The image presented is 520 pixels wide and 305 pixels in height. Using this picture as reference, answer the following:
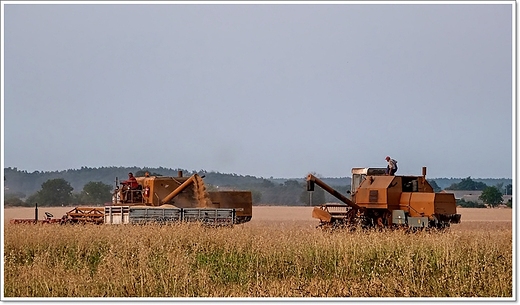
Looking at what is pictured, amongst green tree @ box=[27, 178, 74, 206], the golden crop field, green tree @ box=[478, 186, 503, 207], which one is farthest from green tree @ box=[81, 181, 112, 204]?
the golden crop field

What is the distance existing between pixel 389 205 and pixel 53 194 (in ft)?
132

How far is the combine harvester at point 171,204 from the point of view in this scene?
72.0 ft

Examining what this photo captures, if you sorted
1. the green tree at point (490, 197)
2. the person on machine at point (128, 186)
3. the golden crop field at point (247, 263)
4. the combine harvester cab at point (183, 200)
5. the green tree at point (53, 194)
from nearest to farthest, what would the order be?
the golden crop field at point (247, 263), the combine harvester cab at point (183, 200), the person on machine at point (128, 186), the green tree at point (490, 197), the green tree at point (53, 194)

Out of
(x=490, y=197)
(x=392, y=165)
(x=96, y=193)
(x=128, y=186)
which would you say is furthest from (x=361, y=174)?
(x=96, y=193)

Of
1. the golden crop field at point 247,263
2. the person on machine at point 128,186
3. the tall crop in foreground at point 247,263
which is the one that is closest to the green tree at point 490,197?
the person on machine at point 128,186

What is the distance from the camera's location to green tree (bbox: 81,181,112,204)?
195 feet

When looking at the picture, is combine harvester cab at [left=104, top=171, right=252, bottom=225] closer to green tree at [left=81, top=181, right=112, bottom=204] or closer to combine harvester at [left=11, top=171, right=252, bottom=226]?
combine harvester at [left=11, top=171, right=252, bottom=226]

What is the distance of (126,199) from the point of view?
80.9 ft

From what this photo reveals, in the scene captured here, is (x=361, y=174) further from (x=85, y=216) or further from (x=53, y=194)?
(x=53, y=194)

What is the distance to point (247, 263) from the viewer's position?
15.9m

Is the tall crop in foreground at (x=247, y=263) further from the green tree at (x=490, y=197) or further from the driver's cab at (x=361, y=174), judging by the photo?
the green tree at (x=490, y=197)

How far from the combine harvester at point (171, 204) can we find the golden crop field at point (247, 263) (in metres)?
1.92

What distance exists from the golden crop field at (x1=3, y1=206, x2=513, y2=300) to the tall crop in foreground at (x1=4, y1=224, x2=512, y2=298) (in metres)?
0.02

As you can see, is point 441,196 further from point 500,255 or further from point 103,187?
point 103,187
